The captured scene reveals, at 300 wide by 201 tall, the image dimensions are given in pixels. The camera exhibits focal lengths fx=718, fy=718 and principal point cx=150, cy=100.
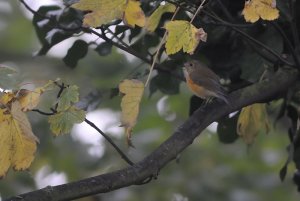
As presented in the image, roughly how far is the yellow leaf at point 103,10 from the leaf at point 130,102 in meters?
0.14

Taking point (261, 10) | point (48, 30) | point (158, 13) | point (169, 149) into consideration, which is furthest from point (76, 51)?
point (261, 10)

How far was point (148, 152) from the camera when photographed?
12.5 ft

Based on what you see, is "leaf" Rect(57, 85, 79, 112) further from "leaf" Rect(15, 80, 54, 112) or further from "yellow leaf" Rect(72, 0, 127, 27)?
"yellow leaf" Rect(72, 0, 127, 27)

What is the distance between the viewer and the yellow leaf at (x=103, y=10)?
59.3 inches

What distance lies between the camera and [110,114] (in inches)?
170

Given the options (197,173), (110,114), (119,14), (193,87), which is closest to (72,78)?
(110,114)

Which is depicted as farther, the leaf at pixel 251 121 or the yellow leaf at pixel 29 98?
the leaf at pixel 251 121

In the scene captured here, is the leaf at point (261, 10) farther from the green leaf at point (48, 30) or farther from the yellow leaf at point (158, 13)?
the green leaf at point (48, 30)

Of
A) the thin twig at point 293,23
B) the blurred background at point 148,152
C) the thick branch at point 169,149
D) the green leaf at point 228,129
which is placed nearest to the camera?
the thick branch at point 169,149

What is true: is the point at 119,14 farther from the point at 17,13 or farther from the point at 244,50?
the point at 17,13

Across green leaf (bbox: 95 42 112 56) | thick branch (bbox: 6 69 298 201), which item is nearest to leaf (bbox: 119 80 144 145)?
thick branch (bbox: 6 69 298 201)

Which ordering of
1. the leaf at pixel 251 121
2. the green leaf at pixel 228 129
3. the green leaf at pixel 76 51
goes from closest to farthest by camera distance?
the leaf at pixel 251 121 → the green leaf at pixel 76 51 → the green leaf at pixel 228 129

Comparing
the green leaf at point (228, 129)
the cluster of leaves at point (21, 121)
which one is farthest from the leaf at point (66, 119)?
A: the green leaf at point (228, 129)

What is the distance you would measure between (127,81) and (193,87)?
742mm
